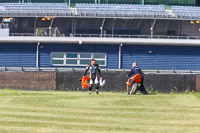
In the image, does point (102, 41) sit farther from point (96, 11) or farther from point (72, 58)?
point (96, 11)

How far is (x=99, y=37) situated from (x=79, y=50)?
2.02m

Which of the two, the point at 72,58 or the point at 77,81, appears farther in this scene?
the point at 72,58

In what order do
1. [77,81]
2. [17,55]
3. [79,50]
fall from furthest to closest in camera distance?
[79,50]
[17,55]
[77,81]

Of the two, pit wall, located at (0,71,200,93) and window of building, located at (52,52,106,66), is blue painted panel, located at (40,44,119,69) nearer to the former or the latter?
window of building, located at (52,52,106,66)

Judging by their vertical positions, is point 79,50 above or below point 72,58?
above

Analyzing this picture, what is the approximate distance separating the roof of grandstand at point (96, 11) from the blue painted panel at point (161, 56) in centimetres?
327

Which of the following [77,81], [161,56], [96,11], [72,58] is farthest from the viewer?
[96,11]

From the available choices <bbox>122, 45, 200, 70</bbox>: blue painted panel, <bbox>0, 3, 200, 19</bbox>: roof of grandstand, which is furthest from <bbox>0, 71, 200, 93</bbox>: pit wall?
<bbox>0, 3, 200, 19</bbox>: roof of grandstand

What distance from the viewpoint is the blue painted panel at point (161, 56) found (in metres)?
41.8

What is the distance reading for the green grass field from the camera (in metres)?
12.0

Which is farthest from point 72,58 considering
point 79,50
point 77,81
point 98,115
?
point 98,115

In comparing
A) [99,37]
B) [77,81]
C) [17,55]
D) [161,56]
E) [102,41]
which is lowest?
[77,81]

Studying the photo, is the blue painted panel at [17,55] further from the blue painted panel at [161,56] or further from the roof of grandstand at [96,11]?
the blue painted panel at [161,56]

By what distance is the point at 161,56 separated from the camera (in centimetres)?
4188
